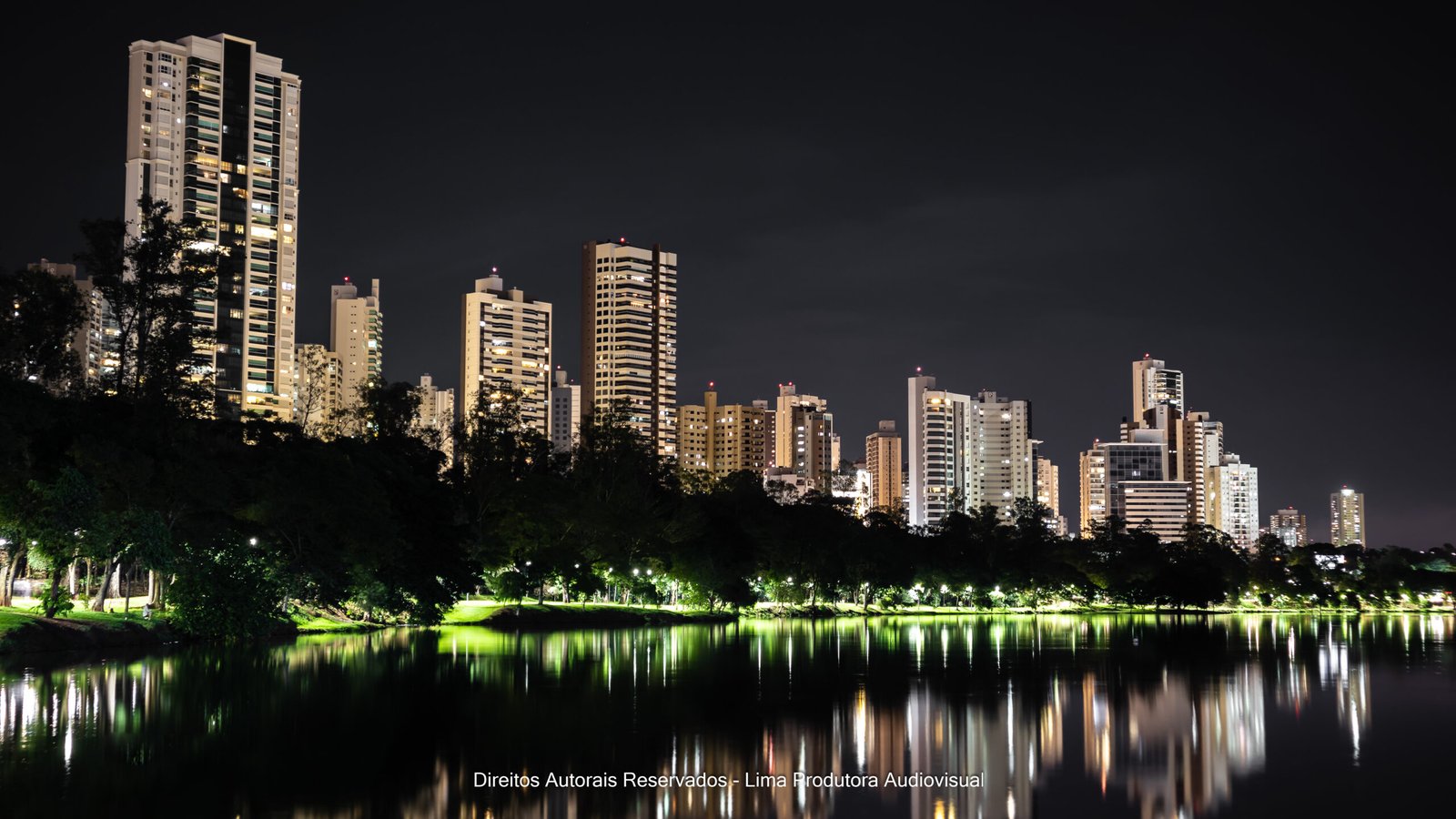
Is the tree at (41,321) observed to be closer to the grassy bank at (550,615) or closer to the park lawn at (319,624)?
the park lawn at (319,624)

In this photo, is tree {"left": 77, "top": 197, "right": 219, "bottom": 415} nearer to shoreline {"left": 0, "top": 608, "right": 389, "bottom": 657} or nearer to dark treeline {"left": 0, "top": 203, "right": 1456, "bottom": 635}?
dark treeline {"left": 0, "top": 203, "right": 1456, "bottom": 635}

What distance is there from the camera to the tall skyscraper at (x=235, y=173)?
174 m

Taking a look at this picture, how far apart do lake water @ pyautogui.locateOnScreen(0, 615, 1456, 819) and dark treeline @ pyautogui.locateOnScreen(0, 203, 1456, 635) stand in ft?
30.2

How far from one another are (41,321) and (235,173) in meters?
129

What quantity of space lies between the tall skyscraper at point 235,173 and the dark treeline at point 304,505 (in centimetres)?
8567

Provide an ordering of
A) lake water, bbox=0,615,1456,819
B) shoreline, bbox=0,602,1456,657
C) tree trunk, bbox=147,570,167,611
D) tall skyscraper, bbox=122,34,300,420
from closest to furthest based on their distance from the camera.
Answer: lake water, bbox=0,615,1456,819 → shoreline, bbox=0,602,1456,657 → tree trunk, bbox=147,570,167,611 → tall skyscraper, bbox=122,34,300,420

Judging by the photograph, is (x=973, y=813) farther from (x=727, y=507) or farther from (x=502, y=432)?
(x=727, y=507)

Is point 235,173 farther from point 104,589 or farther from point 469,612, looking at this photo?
point 104,589

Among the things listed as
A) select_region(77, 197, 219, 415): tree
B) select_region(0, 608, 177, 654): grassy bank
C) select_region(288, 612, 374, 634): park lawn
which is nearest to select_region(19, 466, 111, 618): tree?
select_region(0, 608, 177, 654): grassy bank

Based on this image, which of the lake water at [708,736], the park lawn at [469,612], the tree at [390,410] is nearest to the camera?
the lake water at [708,736]

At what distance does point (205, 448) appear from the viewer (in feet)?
196

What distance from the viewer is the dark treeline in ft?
164

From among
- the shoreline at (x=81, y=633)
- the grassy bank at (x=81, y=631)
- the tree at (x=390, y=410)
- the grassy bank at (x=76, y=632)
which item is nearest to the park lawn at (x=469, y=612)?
the tree at (x=390, y=410)

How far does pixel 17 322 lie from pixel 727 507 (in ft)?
205
